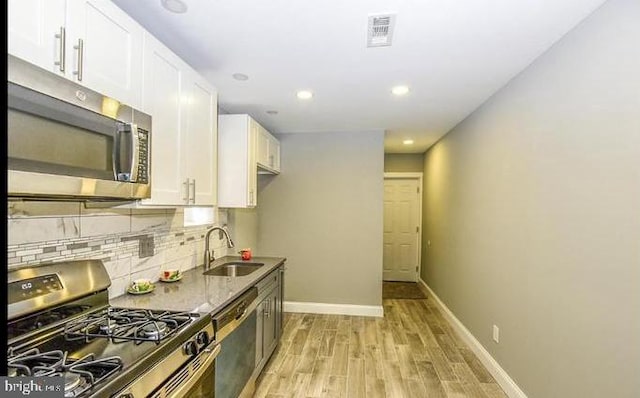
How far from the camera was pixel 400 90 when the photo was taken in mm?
2900

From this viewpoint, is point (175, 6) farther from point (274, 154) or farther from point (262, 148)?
point (274, 154)

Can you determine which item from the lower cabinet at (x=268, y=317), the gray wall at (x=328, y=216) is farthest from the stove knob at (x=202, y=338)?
the gray wall at (x=328, y=216)

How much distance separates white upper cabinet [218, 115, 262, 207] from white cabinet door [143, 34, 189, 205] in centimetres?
116

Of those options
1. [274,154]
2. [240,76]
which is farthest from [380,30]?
[274,154]

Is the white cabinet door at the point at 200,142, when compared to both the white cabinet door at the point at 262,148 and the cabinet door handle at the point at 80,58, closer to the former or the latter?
the cabinet door handle at the point at 80,58

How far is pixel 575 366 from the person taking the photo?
181 cm

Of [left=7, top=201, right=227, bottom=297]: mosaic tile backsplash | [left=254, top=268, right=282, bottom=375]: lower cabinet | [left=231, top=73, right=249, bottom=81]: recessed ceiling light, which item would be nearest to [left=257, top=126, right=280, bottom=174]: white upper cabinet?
[left=231, top=73, right=249, bottom=81]: recessed ceiling light

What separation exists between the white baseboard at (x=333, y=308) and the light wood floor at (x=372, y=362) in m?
0.11

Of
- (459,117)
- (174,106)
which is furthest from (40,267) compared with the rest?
(459,117)

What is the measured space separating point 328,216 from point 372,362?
196cm

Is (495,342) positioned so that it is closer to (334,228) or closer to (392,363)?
(392,363)

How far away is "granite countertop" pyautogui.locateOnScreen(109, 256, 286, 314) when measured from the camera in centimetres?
179

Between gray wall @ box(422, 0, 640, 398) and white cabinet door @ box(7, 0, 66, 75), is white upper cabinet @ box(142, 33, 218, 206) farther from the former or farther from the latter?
gray wall @ box(422, 0, 640, 398)

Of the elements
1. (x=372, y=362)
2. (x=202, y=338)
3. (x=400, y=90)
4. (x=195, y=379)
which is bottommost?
(x=372, y=362)
